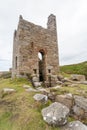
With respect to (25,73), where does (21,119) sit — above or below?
below

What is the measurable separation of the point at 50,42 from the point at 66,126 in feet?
48.1

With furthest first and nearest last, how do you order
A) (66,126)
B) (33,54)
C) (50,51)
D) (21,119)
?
(50,51) < (33,54) < (21,119) < (66,126)

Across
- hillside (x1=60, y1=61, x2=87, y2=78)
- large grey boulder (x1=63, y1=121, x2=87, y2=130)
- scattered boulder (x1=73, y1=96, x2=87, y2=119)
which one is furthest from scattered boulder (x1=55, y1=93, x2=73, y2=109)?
hillside (x1=60, y1=61, x2=87, y2=78)

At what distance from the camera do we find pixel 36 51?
17922 millimetres

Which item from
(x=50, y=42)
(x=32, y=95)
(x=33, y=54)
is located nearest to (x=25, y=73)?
(x=33, y=54)

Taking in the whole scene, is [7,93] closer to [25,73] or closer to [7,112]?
[7,112]

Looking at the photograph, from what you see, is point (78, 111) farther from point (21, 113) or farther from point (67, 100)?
point (21, 113)

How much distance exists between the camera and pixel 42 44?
18703 mm

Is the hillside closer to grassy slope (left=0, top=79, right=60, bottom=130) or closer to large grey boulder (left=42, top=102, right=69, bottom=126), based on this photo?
grassy slope (left=0, top=79, right=60, bottom=130)

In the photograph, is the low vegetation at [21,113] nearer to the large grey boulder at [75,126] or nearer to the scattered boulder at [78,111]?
the scattered boulder at [78,111]

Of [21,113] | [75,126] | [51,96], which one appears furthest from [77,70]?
[75,126]

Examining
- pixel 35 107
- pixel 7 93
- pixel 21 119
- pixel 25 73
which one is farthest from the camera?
pixel 25 73

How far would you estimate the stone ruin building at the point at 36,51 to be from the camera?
1681cm

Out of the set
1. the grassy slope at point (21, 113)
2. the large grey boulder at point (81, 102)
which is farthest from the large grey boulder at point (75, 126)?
the large grey boulder at point (81, 102)
